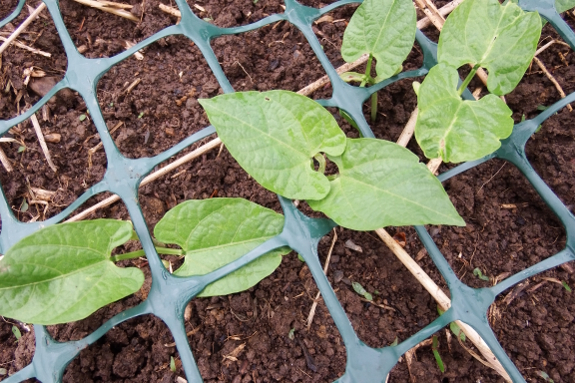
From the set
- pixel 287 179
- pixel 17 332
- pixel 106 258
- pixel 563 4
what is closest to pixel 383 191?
pixel 287 179

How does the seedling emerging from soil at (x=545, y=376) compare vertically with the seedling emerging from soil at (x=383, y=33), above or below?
below

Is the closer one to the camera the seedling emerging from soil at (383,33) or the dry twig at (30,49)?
the seedling emerging from soil at (383,33)

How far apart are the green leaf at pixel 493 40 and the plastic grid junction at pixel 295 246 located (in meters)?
0.10

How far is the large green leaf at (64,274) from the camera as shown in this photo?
2.47ft

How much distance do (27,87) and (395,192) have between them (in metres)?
0.98

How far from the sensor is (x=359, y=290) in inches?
36.9

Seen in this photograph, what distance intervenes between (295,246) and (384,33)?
0.46 meters

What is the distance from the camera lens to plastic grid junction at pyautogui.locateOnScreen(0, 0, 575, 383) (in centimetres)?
79

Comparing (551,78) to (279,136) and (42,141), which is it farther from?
(42,141)

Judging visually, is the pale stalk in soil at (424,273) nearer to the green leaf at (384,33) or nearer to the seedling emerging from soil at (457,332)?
the seedling emerging from soil at (457,332)

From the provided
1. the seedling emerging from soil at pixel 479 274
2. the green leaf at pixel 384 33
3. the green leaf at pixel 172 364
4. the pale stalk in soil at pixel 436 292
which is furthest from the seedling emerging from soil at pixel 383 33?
the green leaf at pixel 172 364

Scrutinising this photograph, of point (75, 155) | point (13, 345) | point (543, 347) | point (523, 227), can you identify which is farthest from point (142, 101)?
point (543, 347)

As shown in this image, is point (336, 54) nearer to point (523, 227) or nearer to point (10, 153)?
point (523, 227)

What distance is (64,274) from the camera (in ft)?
2.58
